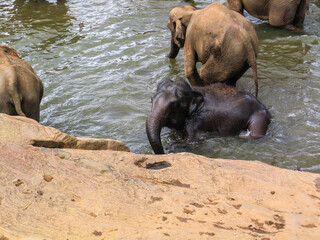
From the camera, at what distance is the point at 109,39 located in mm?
10453

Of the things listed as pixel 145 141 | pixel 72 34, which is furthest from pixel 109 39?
pixel 145 141

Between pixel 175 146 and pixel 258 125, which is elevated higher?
pixel 258 125

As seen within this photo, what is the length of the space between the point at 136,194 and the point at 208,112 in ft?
10.6

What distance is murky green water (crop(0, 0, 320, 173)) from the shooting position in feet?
18.9

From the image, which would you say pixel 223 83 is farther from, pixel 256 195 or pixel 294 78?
pixel 256 195

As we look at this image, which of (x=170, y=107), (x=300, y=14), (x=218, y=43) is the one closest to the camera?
(x=170, y=107)

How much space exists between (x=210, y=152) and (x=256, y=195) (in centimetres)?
235

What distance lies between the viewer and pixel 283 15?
33.4 ft

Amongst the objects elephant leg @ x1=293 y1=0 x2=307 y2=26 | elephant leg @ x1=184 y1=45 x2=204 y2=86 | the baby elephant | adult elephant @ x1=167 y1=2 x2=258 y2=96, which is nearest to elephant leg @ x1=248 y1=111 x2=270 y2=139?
the baby elephant

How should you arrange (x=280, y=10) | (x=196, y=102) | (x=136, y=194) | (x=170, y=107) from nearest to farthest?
(x=136, y=194) < (x=170, y=107) < (x=196, y=102) < (x=280, y=10)

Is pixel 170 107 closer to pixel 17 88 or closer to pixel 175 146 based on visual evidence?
pixel 175 146

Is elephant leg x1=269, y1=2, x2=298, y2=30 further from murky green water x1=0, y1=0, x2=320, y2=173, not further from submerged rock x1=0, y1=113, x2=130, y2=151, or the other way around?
submerged rock x1=0, y1=113, x2=130, y2=151

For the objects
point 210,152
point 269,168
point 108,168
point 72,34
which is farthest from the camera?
point 72,34

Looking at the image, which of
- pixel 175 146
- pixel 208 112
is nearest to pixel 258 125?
pixel 208 112
